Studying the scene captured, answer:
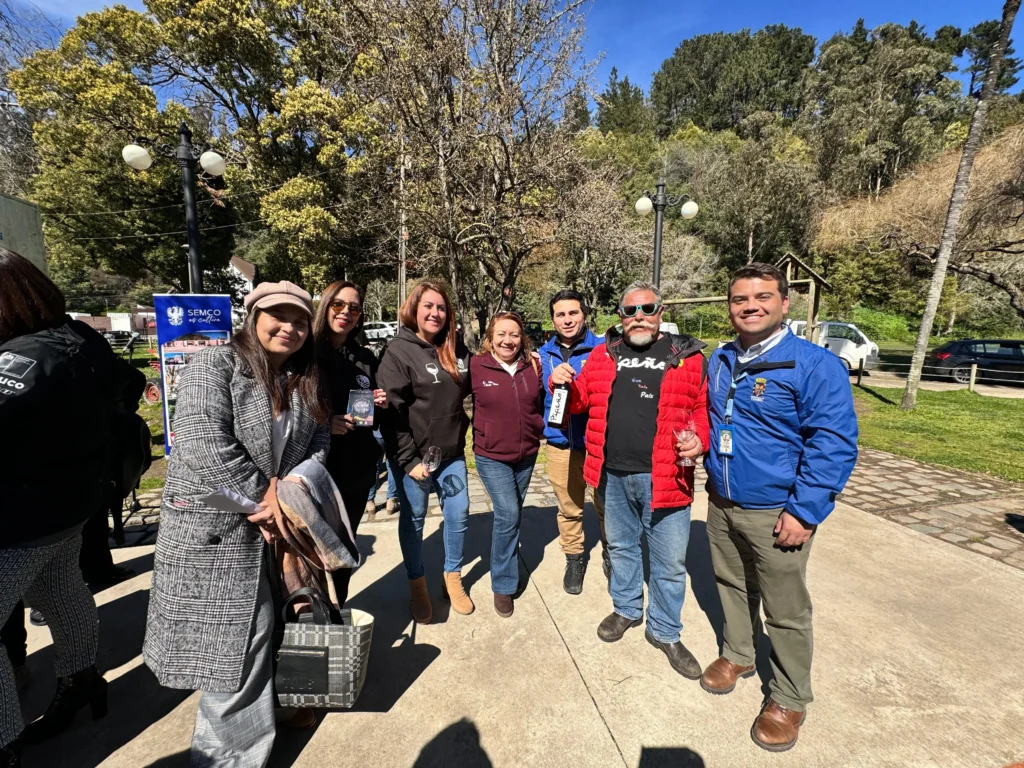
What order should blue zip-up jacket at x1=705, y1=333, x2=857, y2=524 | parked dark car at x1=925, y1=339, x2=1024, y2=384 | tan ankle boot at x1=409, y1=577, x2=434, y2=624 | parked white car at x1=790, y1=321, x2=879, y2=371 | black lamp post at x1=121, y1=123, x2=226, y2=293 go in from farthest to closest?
parked white car at x1=790, y1=321, x2=879, y2=371 < parked dark car at x1=925, y1=339, x2=1024, y2=384 < black lamp post at x1=121, y1=123, x2=226, y2=293 < tan ankle boot at x1=409, y1=577, x2=434, y2=624 < blue zip-up jacket at x1=705, y1=333, x2=857, y2=524

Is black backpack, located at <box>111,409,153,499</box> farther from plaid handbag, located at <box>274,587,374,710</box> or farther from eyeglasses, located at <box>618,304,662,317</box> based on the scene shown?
eyeglasses, located at <box>618,304,662,317</box>

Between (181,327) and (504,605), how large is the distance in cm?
494

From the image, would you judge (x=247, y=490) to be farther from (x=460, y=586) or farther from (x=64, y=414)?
(x=460, y=586)

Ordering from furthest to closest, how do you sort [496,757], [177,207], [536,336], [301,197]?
1. [536,336]
2. [177,207]
3. [301,197]
4. [496,757]

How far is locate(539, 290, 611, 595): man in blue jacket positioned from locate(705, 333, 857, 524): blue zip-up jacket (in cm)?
125

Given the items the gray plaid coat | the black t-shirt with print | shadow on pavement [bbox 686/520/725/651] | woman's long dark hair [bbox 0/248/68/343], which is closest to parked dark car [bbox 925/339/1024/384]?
shadow on pavement [bbox 686/520/725/651]

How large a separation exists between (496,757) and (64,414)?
2.32 meters

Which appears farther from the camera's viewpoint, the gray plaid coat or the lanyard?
the lanyard

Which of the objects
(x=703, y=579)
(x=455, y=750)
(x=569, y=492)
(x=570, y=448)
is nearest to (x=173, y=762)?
(x=455, y=750)

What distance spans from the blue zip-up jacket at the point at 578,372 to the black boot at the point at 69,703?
109 inches

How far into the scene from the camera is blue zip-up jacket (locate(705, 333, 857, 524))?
2000mm

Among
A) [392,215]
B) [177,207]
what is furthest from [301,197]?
[177,207]

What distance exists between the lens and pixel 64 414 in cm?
188

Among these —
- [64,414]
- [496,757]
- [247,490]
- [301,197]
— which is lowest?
[496,757]
